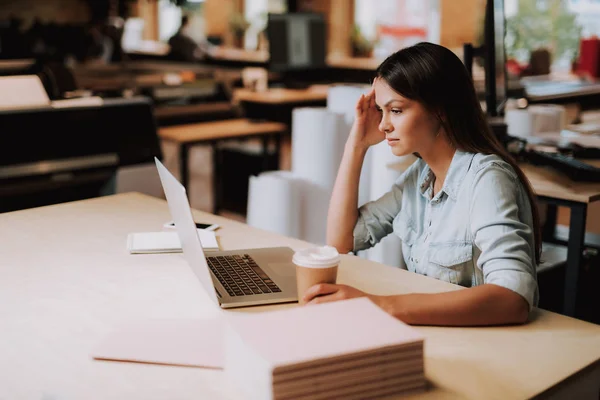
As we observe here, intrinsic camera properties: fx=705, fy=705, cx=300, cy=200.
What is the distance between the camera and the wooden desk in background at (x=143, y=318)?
1.11 m

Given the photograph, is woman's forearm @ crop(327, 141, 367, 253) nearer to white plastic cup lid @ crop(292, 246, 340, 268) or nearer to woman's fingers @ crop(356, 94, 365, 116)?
woman's fingers @ crop(356, 94, 365, 116)

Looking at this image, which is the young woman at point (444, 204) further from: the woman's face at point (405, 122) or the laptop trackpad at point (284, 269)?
the laptop trackpad at point (284, 269)

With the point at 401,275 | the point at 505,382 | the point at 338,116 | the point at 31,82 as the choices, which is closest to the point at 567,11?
the point at 338,116

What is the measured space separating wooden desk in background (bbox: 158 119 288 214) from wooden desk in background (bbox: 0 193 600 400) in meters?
2.55

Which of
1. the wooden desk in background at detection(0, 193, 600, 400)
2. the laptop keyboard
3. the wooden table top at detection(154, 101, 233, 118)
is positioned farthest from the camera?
the wooden table top at detection(154, 101, 233, 118)

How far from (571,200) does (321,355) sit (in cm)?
175

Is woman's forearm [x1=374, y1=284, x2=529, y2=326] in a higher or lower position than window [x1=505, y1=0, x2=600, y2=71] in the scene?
lower

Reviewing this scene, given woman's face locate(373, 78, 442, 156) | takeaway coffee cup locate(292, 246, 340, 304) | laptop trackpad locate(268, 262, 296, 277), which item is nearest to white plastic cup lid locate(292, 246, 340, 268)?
takeaway coffee cup locate(292, 246, 340, 304)

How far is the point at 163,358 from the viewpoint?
1.18 m

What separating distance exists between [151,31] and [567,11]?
960cm

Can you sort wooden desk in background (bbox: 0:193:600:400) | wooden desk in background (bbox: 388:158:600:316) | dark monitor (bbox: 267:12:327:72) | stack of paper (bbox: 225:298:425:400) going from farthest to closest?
dark monitor (bbox: 267:12:327:72) < wooden desk in background (bbox: 388:158:600:316) < wooden desk in background (bbox: 0:193:600:400) < stack of paper (bbox: 225:298:425:400)

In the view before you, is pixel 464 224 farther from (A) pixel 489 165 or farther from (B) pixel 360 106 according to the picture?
(B) pixel 360 106

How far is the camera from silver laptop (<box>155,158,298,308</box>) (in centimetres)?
135

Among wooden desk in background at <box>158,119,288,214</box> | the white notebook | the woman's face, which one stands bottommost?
wooden desk in background at <box>158,119,288,214</box>
